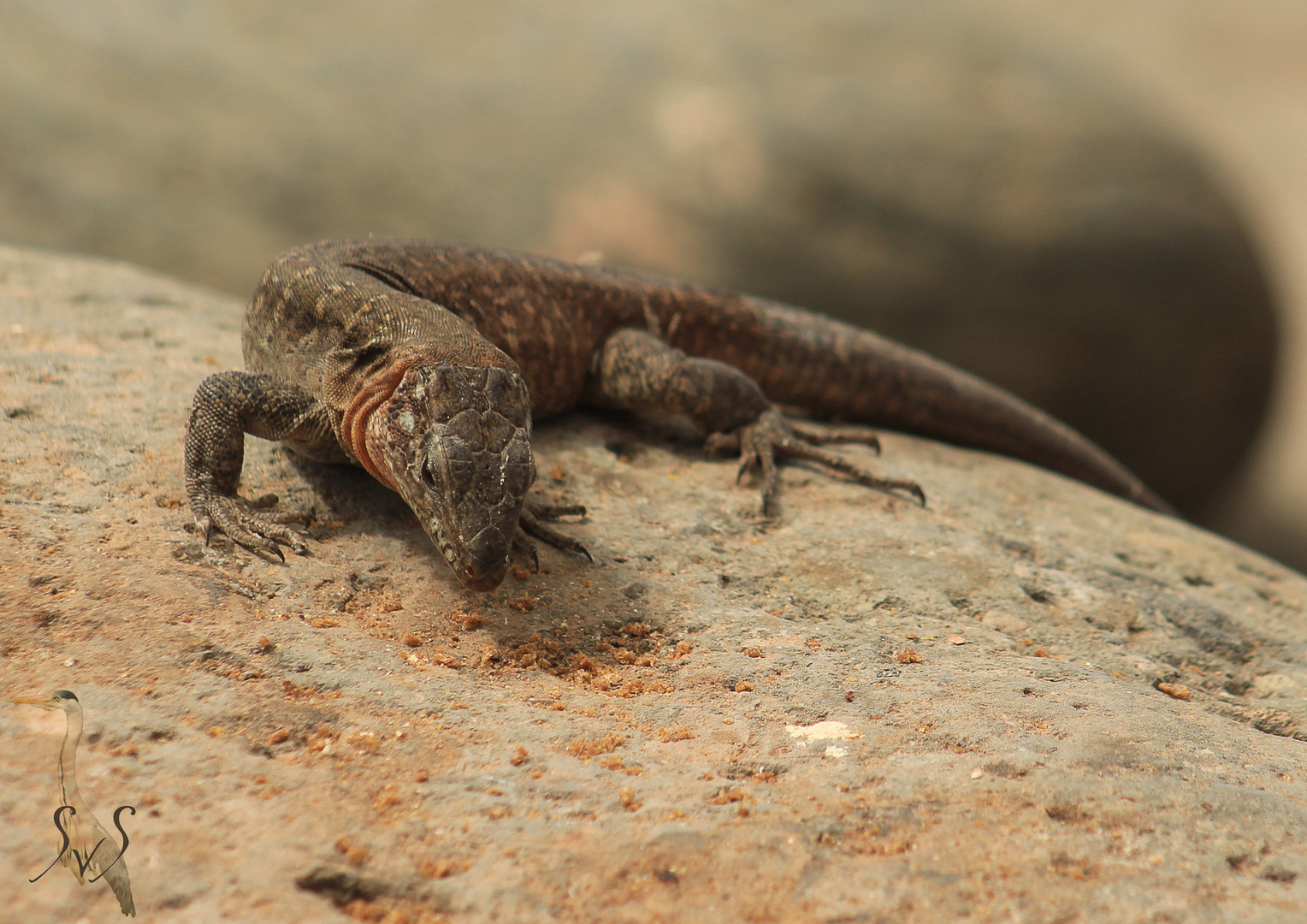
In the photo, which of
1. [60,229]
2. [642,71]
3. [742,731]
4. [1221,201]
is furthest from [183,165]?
[1221,201]

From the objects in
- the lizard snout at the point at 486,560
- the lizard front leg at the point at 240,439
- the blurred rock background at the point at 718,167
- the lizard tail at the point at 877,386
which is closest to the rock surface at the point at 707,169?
the blurred rock background at the point at 718,167

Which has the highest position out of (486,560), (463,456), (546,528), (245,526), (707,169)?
(707,169)

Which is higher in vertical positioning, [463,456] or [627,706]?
[463,456]

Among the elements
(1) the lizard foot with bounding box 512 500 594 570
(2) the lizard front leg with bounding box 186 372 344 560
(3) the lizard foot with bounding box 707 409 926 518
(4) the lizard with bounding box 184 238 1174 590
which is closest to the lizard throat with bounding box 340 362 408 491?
(4) the lizard with bounding box 184 238 1174 590

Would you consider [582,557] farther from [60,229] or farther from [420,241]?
[60,229]

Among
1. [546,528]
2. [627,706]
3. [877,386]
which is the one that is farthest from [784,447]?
[627,706]

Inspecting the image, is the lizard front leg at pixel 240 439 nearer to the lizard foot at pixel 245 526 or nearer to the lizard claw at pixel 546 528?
the lizard foot at pixel 245 526

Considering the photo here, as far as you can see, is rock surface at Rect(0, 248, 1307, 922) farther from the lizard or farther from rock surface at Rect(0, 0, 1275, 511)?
rock surface at Rect(0, 0, 1275, 511)

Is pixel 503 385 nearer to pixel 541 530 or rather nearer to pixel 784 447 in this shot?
pixel 541 530
